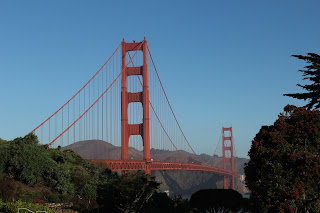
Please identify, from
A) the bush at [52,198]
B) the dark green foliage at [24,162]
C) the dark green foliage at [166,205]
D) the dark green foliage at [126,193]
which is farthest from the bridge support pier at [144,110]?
the bush at [52,198]

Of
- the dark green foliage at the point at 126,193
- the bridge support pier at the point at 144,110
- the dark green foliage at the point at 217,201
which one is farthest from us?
the bridge support pier at the point at 144,110

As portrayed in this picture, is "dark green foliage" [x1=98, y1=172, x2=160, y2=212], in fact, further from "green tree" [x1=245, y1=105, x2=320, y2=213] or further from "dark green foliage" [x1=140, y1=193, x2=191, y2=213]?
"green tree" [x1=245, y1=105, x2=320, y2=213]

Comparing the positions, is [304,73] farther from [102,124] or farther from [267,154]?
[102,124]

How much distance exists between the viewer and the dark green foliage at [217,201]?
149ft

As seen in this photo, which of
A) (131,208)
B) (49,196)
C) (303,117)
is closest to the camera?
(303,117)

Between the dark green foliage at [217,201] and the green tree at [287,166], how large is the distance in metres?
20.9

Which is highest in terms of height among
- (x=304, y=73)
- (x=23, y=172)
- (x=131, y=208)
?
(x=304, y=73)

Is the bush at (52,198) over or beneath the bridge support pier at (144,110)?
beneath

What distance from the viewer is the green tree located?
22.9 metres

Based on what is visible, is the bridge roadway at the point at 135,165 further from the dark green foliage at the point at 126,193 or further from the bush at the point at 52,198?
the bush at the point at 52,198

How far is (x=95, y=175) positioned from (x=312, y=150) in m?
26.4

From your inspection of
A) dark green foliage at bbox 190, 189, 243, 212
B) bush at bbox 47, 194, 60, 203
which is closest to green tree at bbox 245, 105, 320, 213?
bush at bbox 47, 194, 60, 203

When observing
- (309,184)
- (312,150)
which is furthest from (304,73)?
(309,184)

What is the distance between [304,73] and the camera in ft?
81.9
